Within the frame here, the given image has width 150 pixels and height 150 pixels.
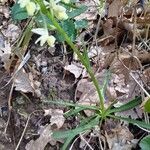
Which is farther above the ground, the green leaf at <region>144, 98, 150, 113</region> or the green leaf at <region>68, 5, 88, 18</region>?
the green leaf at <region>68, 5, 88, 18</region>

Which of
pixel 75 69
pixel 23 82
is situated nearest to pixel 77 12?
pixel 75 69

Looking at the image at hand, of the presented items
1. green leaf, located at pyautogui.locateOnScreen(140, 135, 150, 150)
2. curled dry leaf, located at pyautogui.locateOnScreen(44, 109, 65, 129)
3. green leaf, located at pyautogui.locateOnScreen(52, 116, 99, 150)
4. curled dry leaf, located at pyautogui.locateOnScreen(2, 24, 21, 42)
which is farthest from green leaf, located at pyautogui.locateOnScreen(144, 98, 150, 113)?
curled dry leaf, located at pyautogui.locateOnScreen(2, 24, 21, 42)

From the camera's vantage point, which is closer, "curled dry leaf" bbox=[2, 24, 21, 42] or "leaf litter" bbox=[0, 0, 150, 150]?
"leaf litter" bbox=[0, 0, 150, 150]

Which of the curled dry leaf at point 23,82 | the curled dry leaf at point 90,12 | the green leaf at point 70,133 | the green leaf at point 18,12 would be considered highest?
the green leaf at point 18,12

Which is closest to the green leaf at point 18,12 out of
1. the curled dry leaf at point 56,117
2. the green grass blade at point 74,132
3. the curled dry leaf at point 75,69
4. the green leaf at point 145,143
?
the curled dry leaf at point 75,69

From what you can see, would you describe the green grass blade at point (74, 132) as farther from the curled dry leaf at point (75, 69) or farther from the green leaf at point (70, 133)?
the curled dry leaf at point (75, 69)

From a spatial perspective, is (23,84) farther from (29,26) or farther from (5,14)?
(5,14)

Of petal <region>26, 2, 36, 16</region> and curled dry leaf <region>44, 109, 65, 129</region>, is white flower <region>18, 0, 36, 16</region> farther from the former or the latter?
curled dry leaf <region>44, 109, 65, 129</region>

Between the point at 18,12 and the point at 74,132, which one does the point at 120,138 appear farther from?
the point at 18,12

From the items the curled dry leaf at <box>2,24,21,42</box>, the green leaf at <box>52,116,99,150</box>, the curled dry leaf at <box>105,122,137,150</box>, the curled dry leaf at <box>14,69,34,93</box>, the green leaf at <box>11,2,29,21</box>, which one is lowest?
the curled dry leaf at <box>105,122,137,150</box>
